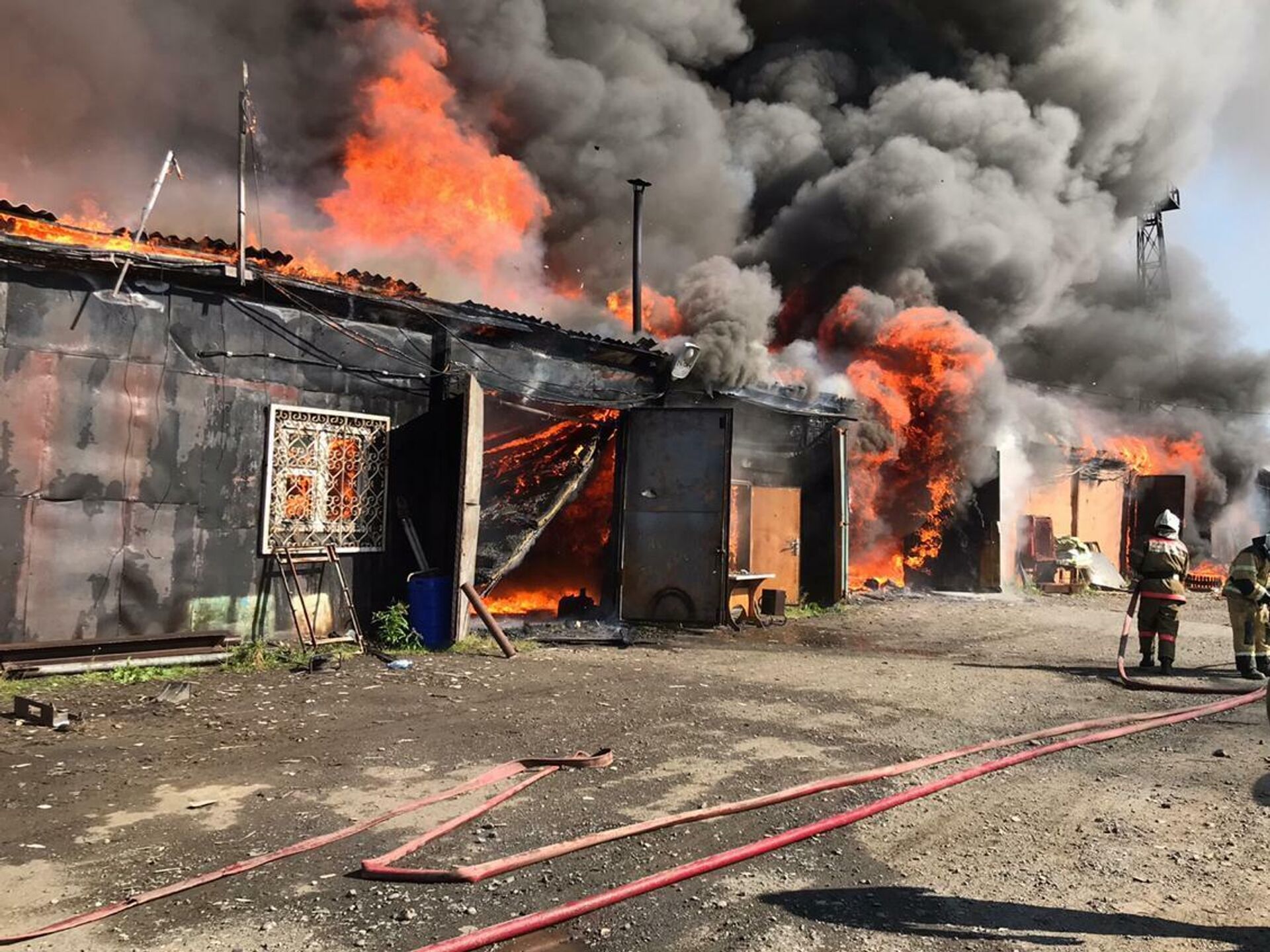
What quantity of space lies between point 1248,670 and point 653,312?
1411cm

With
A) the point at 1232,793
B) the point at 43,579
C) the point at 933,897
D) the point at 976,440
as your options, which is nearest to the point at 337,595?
the point at 43,579

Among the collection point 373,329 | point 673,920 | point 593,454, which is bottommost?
point 673,920

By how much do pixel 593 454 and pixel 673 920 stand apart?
848 centimetres

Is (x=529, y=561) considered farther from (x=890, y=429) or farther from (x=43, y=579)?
(x=890, y=429)

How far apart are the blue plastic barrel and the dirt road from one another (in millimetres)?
1133

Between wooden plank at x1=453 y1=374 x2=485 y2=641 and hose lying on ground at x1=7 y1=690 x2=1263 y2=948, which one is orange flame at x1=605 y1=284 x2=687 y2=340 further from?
hose lying on ground at x1=7 y1=690 x2=1263 y2=948

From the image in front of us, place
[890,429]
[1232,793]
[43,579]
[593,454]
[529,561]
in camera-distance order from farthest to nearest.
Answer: [890,429] → [529,561] → [593,454] → [43,579] → [1232,793]

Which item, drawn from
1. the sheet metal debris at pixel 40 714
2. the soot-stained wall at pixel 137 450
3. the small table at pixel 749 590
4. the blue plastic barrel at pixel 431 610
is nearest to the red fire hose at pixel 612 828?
the sheet metal debris at pixel 40 714

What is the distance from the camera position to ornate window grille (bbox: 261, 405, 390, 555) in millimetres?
8727

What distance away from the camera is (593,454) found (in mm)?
11477

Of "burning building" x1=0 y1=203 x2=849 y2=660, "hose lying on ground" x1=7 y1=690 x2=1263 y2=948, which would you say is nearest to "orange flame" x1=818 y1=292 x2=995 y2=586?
"burning building" x1=0 y1=203 x2=849 y2=660

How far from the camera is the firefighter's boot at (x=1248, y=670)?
8.82 m

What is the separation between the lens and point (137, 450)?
7887 mm

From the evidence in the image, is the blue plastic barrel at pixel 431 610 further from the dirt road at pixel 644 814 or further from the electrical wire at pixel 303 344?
the electrical wire at pixel 303 344
